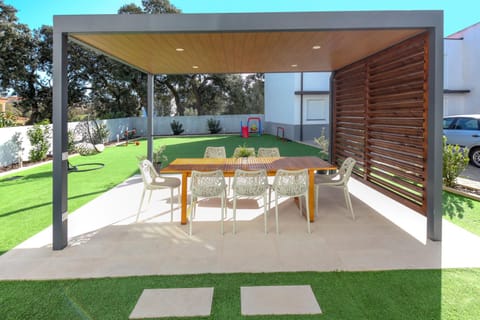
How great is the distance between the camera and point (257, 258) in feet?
11.3

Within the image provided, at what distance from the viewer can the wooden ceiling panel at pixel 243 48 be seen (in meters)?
4.20

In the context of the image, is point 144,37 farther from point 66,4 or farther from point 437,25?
point 66,4

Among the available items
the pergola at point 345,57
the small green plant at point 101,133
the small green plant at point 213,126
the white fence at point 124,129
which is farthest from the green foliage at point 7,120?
the small green plant at point 213,126

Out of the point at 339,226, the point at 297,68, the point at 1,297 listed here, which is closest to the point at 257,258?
the point at 339,226

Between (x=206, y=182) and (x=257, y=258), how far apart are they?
3.86ft

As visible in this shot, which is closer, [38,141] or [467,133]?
[467,133]

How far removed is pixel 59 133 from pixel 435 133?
416 cm

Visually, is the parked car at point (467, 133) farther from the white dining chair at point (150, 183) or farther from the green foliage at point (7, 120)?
the green foliage at point (7, 120)

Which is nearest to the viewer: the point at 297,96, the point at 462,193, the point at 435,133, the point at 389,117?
the point at 435,133

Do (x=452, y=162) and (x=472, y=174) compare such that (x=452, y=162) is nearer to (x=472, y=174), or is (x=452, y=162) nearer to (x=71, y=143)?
(x=472, y=174)

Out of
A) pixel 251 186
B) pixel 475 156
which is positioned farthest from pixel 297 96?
pixel 251 186

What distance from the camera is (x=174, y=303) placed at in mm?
2635

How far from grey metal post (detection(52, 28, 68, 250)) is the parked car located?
9.08 metres

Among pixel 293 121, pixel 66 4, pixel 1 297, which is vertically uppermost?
pixel 66 4
